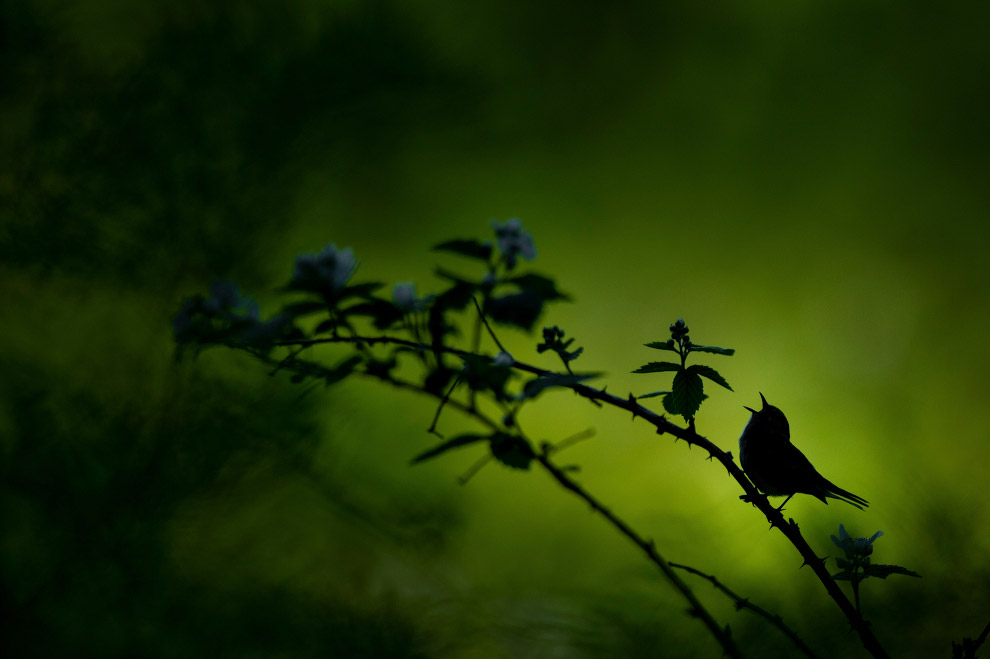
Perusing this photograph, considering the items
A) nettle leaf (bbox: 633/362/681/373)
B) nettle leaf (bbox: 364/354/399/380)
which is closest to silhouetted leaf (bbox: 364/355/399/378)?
nettle leaf (bbox: 364/354/399/380)

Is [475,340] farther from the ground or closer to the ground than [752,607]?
farther from the ground

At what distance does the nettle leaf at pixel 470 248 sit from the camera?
9.4 inches

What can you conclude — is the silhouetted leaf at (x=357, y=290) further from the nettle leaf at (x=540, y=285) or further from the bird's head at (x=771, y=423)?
the bird's head at (x=771, y=423)

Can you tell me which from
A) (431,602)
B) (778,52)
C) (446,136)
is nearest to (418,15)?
(446,136)

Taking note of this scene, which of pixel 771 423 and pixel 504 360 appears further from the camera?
pixel 771 423

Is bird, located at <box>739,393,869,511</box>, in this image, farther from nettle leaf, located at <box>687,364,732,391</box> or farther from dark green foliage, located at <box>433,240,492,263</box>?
dark green foliage, located at <box>433,240,492,263</box>

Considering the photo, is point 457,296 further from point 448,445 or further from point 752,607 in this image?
point 752,607

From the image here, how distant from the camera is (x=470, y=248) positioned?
0.24 m

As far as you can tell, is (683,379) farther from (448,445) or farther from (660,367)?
(448,445)

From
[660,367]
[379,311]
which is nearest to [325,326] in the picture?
[379,311]

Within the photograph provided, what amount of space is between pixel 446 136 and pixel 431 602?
36.4 inches

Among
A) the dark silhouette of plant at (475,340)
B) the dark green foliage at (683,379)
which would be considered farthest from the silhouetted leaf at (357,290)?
the dark green foliage at (683,379)

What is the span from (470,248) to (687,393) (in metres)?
0.12

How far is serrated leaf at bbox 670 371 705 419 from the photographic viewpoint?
0.27 meters
